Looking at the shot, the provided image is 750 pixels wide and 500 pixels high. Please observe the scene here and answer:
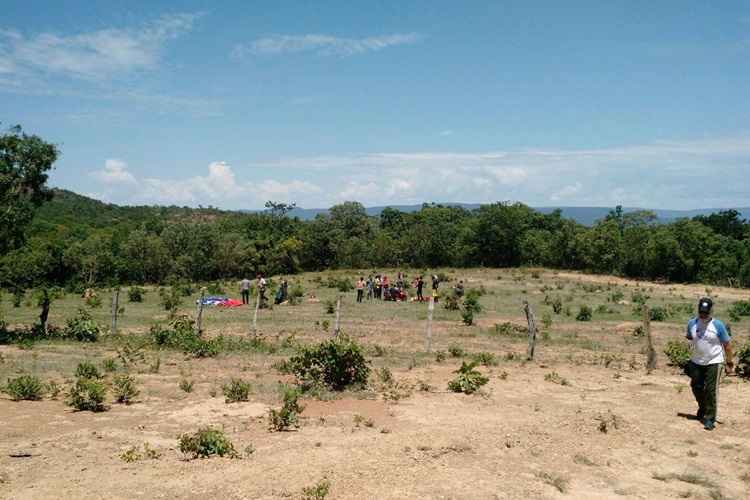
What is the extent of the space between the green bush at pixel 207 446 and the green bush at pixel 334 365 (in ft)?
14.6

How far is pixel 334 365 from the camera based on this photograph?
43.1ft

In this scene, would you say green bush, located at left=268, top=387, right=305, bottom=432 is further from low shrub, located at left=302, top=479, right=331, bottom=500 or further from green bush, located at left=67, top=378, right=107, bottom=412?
green bush, located at left=67, top=378, right=107, bottom=412

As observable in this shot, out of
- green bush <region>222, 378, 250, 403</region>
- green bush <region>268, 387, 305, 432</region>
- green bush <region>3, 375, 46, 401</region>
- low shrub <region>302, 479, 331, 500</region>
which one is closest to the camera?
low shrub <region>302, 479, 331, 500</region>

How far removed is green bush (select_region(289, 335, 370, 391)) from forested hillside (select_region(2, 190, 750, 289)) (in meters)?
39.6

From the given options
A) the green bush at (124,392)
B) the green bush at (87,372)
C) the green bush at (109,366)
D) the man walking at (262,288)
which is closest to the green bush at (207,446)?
the green bush at (124,392)

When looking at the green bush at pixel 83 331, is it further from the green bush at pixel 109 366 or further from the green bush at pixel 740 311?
the green bush at pixel 740 311

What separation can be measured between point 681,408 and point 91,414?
10.8m

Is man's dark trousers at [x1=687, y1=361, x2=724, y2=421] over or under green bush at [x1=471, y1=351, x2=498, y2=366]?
over

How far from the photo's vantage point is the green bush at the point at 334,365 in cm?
1313

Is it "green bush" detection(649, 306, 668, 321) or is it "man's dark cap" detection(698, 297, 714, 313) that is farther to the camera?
"green bush" detection(649, 306, 668, 321)

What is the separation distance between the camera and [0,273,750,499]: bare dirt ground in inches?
305

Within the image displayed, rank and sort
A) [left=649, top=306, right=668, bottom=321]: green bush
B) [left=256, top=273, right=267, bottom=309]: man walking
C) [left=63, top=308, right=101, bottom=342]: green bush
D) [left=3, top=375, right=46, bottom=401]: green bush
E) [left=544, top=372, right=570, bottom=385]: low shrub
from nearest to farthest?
1. [left=3, top=375, right=46, bottom=401]: green bush
2. [left=544, top=372, right=570, bottom=385]: low shrub
3. [left=63, top=308, right=101, bottom=342]: green bush
4. [left=649, top=306, right=668, bottom=321]: green bush
5. [left=256, top=273, right=267, bottom=309]: man walking

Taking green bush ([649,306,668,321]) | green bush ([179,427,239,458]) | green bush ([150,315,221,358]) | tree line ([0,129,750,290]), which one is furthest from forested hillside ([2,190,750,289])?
green bush ([179,427,239,458])

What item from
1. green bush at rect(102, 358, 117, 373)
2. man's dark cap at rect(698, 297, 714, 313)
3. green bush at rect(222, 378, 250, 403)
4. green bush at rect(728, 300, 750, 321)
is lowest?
green bush at rect(102, 358, 117, 373)
